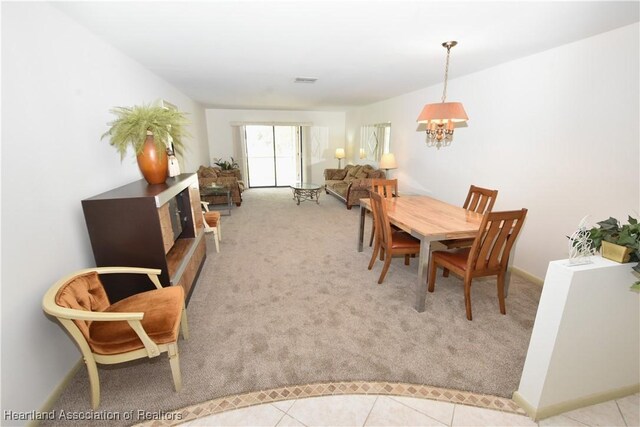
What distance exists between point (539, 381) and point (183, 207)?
10.6ft

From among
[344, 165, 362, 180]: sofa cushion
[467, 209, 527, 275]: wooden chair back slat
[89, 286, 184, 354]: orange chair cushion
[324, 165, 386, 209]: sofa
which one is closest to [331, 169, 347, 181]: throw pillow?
[324, 165, 386, 209]: sofa

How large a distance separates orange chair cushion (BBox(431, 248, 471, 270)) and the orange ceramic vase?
2.62 m

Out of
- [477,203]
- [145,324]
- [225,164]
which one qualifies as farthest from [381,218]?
[225,164]

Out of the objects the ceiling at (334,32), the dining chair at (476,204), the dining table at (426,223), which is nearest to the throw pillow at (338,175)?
the ceiling at (334,32)

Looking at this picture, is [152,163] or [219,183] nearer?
[152,163]

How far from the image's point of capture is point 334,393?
1.76 metres

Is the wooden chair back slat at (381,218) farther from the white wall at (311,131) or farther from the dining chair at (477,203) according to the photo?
the white wall at (311,131)

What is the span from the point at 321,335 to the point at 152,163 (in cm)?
202

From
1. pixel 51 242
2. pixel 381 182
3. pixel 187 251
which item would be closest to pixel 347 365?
pixel 187 251

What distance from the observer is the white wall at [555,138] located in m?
2.29

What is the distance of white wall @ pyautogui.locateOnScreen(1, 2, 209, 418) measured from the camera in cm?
142

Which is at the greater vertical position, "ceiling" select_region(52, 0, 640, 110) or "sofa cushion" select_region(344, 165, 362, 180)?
"ceiling" select_region(52, 0, 640, 110)

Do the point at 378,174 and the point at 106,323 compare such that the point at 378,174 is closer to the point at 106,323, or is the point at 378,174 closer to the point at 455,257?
the point at 455,257

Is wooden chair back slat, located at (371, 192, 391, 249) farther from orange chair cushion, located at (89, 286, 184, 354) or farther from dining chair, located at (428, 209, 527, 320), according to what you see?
orange chair cushion, located at (89, 286, 184, 354)
